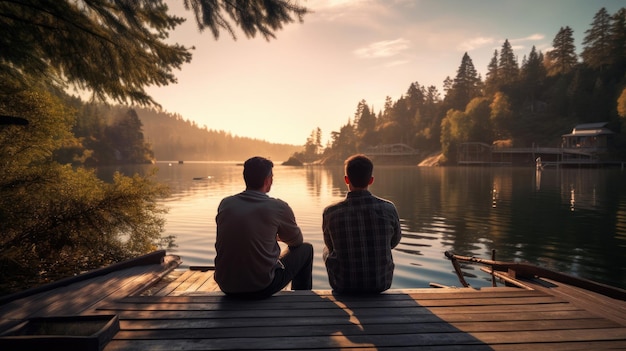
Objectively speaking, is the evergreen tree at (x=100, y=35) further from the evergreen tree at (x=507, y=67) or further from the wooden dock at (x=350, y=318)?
the evergreen tree at (x=507, y=67)

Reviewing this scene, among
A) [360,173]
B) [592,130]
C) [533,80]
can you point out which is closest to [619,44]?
[533,80]

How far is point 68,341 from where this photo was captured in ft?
8.48

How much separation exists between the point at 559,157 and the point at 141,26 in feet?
285

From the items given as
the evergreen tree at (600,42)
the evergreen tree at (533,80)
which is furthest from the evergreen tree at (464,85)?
the evergreen tree at (600,42)

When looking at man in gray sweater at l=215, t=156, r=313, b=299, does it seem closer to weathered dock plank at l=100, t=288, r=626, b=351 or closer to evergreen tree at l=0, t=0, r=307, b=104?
weathered dock plank at l=100, t=288, r=626, b=351

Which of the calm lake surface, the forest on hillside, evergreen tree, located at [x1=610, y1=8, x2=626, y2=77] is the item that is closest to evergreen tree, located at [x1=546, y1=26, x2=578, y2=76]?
the forest on hillside

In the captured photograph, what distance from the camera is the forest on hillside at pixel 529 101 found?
7806 centimetres

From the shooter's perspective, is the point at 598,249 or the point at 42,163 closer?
the point at 42,163

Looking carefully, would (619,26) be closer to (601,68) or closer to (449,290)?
(601,68)

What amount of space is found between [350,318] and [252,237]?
1.26m

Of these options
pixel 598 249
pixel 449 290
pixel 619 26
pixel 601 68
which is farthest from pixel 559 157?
pixel 449 290

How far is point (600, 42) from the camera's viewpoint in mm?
84875

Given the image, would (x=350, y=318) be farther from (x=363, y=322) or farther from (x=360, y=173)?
(x=360, y=173)

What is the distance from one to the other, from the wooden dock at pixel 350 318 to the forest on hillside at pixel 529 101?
7830cm
